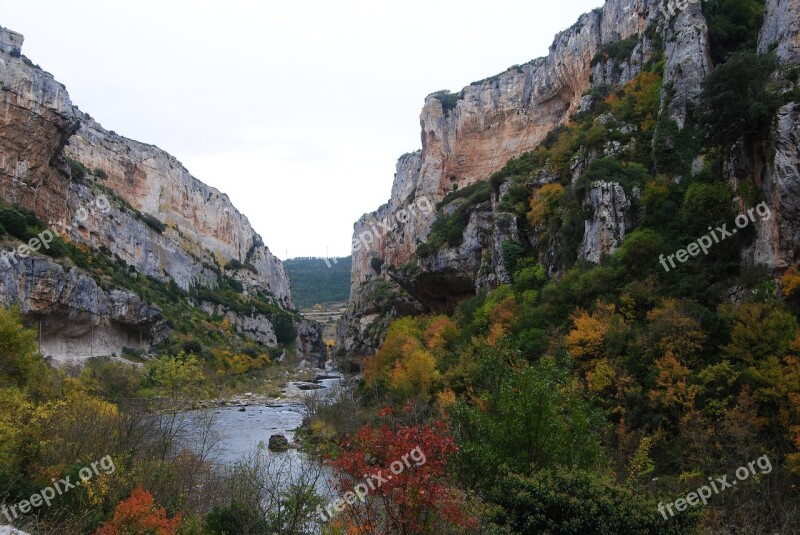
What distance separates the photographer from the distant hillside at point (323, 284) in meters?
180

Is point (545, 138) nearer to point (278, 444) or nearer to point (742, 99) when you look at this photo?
point (742, 99)

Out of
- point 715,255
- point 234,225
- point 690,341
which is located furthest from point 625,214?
point 234,225

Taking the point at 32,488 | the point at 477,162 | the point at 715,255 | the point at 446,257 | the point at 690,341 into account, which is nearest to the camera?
the point at 32,488

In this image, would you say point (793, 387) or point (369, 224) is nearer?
point (793, 387)

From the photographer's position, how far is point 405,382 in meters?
34.1

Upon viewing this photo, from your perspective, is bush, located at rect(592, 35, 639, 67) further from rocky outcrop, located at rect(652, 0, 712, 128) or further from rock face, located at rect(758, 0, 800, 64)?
rock face, located at rect(758, 0, 800, 64)

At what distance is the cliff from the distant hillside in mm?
72947

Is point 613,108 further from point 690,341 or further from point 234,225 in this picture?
point 234,225

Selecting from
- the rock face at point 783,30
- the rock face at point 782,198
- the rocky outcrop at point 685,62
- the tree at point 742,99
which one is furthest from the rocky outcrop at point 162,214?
the rock face at point 782,198

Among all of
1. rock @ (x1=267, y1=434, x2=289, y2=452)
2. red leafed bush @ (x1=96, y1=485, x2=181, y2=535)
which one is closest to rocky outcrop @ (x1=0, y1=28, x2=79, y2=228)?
rock @ (x1=267, y1=434, x2=289, y2=452)

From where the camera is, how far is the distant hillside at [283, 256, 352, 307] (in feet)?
590

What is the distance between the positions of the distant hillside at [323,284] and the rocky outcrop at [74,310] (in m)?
114

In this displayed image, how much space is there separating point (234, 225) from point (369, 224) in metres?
31.3

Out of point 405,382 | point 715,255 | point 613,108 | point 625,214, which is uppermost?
point 613,108
